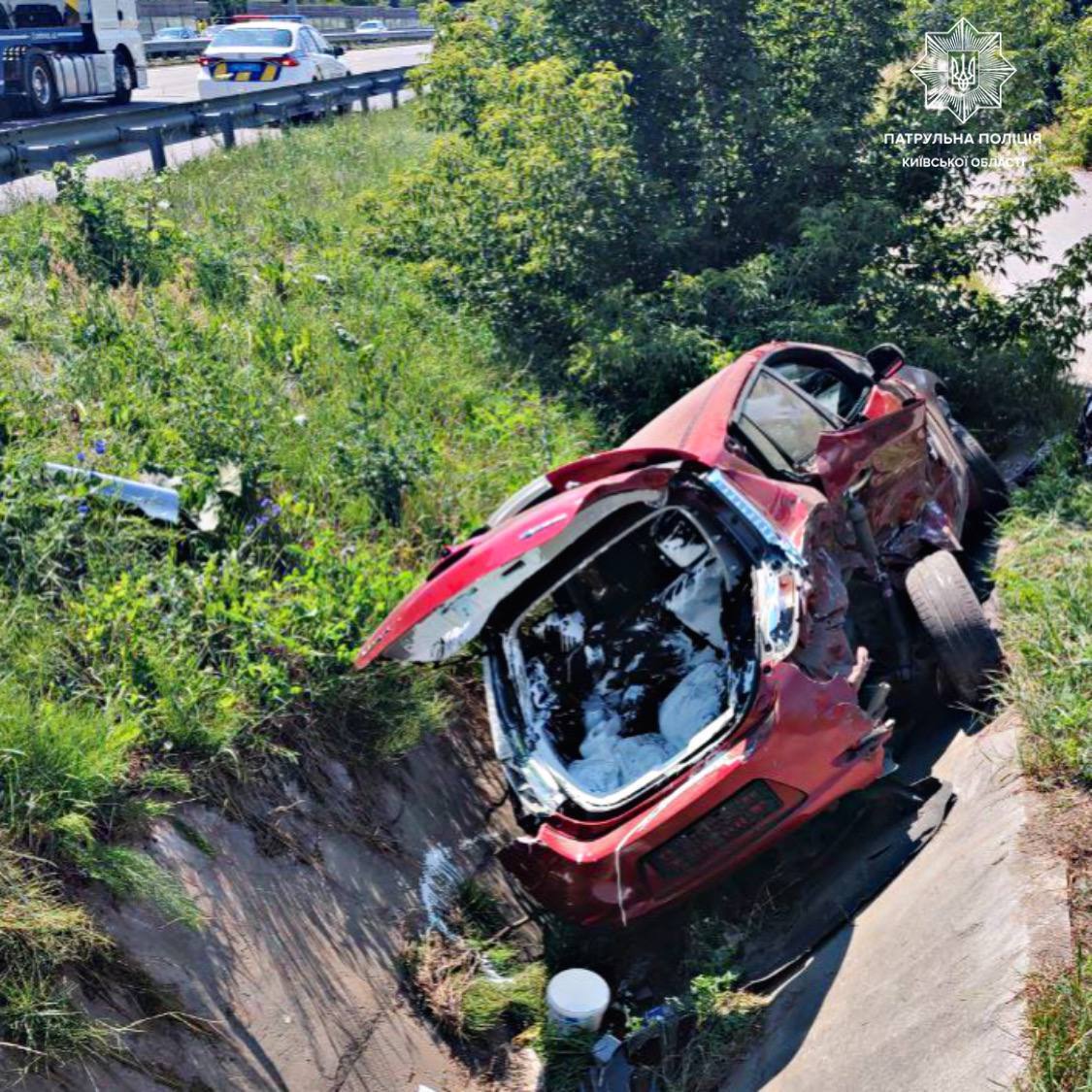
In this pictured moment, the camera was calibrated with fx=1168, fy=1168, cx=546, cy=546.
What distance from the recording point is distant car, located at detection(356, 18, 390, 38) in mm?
49250

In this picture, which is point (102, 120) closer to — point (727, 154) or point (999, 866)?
point (727, 154)

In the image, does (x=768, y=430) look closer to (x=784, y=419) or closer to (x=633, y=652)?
(x=784, y=419)

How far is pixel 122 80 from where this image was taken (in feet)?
67.8

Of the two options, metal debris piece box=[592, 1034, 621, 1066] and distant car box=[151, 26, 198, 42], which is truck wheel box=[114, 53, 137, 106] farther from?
metal debris piece box=[592, 1034, 621, 1066]

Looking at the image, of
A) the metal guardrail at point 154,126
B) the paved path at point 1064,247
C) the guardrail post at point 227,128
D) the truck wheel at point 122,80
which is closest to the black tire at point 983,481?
the paved path at point 1064,247

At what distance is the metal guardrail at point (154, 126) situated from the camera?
10273 millimetres

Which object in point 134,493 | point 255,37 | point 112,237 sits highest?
point 255,37

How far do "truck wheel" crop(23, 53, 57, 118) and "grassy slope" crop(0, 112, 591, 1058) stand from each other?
832 centimetres

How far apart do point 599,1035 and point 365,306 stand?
6.04 m

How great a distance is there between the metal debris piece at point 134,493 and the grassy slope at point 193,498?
0.07 meters

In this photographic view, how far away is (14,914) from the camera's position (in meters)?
3.61

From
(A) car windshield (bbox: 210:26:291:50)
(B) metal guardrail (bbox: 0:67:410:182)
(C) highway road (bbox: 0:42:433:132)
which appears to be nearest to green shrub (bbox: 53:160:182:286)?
(B) metal guardrail (bbox: 0:67:410:182)
